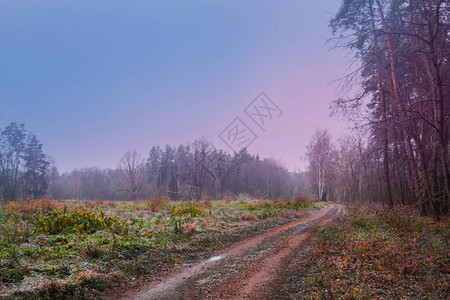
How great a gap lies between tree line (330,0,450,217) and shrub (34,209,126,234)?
→ 31.3 ft

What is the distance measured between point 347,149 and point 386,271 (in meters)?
34.4

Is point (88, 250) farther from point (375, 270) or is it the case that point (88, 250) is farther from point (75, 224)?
point (375, 270)

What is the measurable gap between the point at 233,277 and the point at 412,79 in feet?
47.1

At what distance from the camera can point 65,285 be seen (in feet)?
12.9

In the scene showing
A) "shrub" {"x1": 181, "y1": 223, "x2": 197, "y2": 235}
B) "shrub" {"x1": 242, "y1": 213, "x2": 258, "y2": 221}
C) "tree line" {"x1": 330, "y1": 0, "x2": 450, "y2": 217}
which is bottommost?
"shrub" {"x1": 242, "y1": 213, "x2": 258, "y2": 221}

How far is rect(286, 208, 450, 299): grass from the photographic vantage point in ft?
12.0

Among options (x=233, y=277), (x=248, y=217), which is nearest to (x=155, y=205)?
(x=248, y=217)

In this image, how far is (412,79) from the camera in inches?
477

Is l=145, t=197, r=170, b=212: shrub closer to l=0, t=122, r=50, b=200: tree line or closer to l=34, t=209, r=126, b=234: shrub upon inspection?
l=34, t=209, r=126, b=234: shrub

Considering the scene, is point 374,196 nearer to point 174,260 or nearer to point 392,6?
point 392,6

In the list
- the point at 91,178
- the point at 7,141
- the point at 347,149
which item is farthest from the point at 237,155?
the point at 7,141

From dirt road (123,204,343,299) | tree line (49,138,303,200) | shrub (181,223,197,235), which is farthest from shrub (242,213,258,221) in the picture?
tree line (49,138,303,200)

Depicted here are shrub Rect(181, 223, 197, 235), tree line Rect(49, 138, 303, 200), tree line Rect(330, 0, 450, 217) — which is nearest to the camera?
tree line Rect(330, 0, 450, 217)

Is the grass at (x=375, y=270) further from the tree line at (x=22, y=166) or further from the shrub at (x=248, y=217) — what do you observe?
Result: the tree line at (x=22, y=166)
